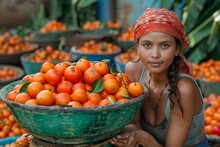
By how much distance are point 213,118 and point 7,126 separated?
1.75 meters

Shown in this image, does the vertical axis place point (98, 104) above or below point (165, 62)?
below

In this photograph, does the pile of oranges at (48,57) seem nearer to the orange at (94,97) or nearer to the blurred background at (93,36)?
the blurred background at (93,36)

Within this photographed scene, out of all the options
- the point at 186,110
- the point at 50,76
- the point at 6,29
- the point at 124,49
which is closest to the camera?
the point at 50,76

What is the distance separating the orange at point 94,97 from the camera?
1.68 meters

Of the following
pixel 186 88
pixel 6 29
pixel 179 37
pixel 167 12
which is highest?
pixel 167 12

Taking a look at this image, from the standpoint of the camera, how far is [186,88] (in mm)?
1929

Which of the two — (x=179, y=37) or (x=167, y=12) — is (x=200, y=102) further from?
(x=167, y=12)

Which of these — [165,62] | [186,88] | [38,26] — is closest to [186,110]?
[186,88]

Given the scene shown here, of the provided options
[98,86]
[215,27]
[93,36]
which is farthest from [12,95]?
[93,36]

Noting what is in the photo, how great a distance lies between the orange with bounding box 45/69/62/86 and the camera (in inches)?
69.2

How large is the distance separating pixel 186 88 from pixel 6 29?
7175mm

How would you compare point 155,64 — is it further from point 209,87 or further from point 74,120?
point 209,87

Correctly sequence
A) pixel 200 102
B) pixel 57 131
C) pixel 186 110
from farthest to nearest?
pixel 200 102 < pixel 186 110 < pixel 57 131

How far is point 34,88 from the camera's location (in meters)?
1.70
